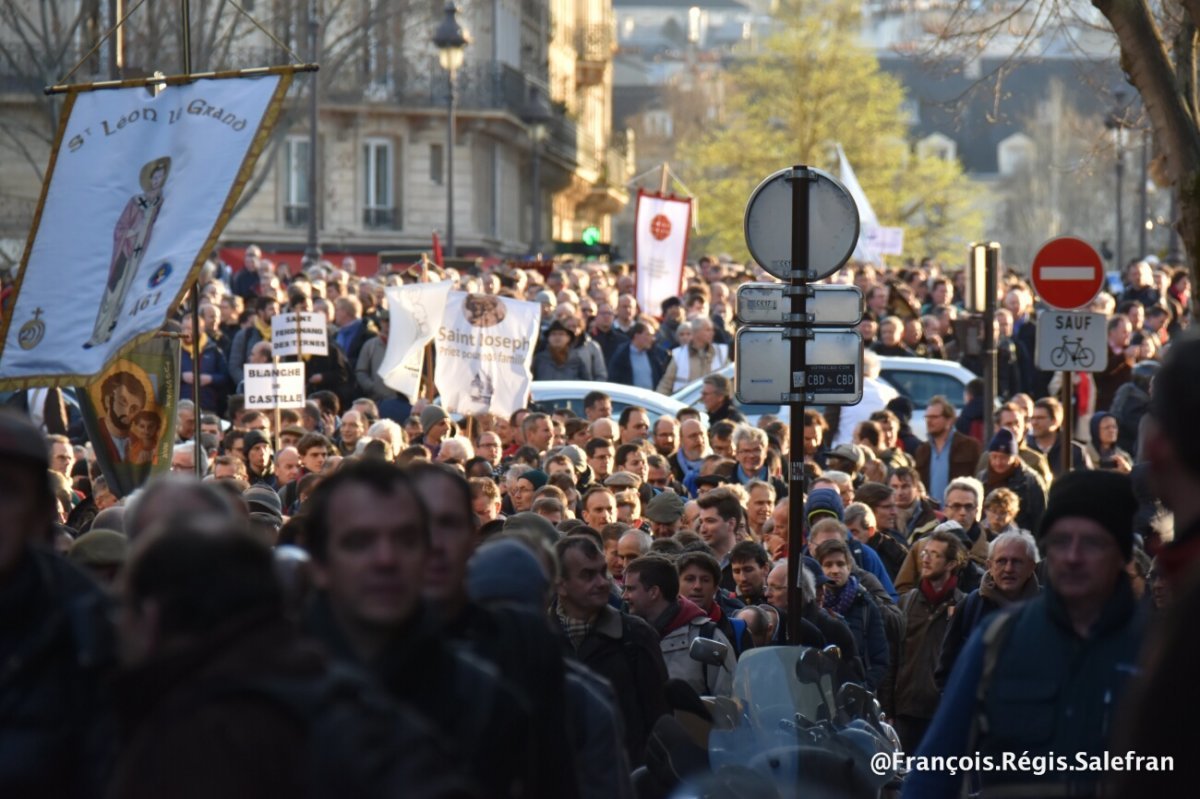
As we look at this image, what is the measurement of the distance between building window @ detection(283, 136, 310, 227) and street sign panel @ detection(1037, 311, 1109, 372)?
1655 inches

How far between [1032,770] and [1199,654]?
144 cm

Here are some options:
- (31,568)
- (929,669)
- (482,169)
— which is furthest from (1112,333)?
(482,169)

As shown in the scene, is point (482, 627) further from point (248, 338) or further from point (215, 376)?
point (248, 338)

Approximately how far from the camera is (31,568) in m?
4.03

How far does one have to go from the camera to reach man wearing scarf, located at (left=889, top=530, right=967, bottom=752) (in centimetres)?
1099

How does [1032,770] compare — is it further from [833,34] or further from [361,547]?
[833,34]

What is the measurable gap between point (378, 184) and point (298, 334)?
39190 millimetres

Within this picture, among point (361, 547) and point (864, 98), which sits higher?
point (864, 98)

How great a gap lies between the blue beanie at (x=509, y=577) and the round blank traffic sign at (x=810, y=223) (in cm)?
588

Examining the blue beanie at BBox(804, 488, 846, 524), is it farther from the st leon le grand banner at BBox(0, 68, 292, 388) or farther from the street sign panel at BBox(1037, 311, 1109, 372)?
the st leon le grand banner at BBox(0, 68, 292, 388)

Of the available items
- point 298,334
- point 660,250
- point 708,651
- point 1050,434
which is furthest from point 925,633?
point 660,250

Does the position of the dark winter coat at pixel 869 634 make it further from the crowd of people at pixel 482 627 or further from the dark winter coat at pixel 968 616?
the dark winter coat at pixel 968 616

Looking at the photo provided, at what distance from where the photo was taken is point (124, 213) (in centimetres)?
1020

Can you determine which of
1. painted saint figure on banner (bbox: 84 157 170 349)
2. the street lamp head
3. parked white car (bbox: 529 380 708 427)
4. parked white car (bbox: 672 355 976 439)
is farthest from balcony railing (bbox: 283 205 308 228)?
painted saint figure on banner (bbox: 84 157 170 349)
